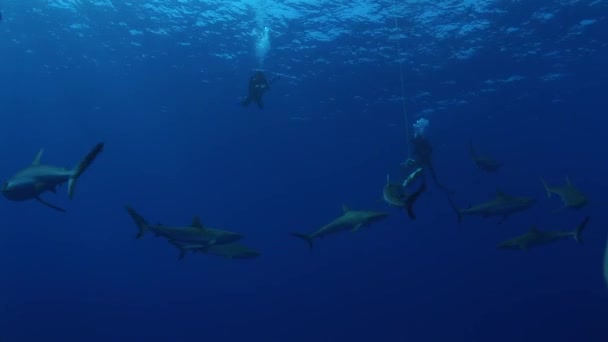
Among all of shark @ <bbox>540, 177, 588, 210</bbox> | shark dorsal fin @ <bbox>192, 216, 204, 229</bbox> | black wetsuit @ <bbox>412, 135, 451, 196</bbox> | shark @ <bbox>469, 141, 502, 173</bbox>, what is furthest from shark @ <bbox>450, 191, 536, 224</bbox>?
shark dorsal fin @ <bbox>192, 216, 204, 229</bbox>

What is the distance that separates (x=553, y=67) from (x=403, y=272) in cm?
5715

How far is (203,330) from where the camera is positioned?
56438mm

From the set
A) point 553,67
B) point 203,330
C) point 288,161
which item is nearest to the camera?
point 553,67

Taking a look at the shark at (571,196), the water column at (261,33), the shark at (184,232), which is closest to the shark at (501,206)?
the shark at (571,196)

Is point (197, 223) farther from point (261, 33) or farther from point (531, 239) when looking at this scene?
point (261, 33)

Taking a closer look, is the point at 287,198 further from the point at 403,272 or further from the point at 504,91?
the point at 504,91

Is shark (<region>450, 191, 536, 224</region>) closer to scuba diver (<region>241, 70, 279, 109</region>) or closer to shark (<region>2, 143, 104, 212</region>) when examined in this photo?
scuba diver (<region>241, 70, 279, 109</region>)

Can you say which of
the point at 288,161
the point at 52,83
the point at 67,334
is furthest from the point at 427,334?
the point at 52,83

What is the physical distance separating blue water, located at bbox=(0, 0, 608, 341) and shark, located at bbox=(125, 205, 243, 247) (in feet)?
23.6

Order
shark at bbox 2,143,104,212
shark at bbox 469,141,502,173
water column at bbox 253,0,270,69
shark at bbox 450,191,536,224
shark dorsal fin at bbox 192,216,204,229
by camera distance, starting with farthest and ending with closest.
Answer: water column at bbox 253,0,270,69, shark at bbox 469,141,502,173, shark at bbox 450,191,536,224, shark dorsal fin at bbox 192,216,204,229, shark at bbox 2,143,104,212

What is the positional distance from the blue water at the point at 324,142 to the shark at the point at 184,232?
7200mm

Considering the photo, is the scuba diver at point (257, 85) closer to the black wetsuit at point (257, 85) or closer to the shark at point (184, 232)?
the black wetsuit at point (257, 85)

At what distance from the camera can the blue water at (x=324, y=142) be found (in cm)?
2291

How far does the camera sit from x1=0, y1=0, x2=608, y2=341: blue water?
75.2 feet
